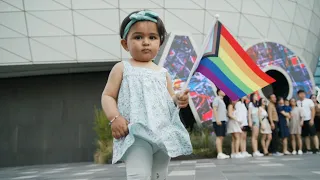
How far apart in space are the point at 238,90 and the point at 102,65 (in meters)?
13.1

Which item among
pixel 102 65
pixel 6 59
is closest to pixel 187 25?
pixel 102 65

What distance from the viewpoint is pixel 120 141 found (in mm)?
2293

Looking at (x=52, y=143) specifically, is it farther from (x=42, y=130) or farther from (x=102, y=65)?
(x=102, y=65)

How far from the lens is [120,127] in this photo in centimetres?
223

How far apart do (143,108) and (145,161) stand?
1.07 feet

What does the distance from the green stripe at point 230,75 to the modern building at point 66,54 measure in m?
11.5

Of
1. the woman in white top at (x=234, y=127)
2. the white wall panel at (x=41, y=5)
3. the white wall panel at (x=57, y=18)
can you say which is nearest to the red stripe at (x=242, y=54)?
the woman in white top at (x=234, y=127)

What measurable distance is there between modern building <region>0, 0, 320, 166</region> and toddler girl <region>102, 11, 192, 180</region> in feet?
40.2

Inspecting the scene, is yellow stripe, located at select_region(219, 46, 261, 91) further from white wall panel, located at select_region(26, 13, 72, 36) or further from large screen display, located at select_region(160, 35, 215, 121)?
white wall panel, located at select_region(26, 13, 72, 36)

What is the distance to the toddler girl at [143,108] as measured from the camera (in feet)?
7.30

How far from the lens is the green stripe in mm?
2842

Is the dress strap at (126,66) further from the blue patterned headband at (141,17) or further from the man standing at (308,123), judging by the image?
the man standing at (308,123)

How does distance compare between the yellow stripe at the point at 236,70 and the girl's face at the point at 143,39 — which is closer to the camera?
the girl's face at the point at 143,39

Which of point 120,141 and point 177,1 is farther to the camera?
point 177,1
